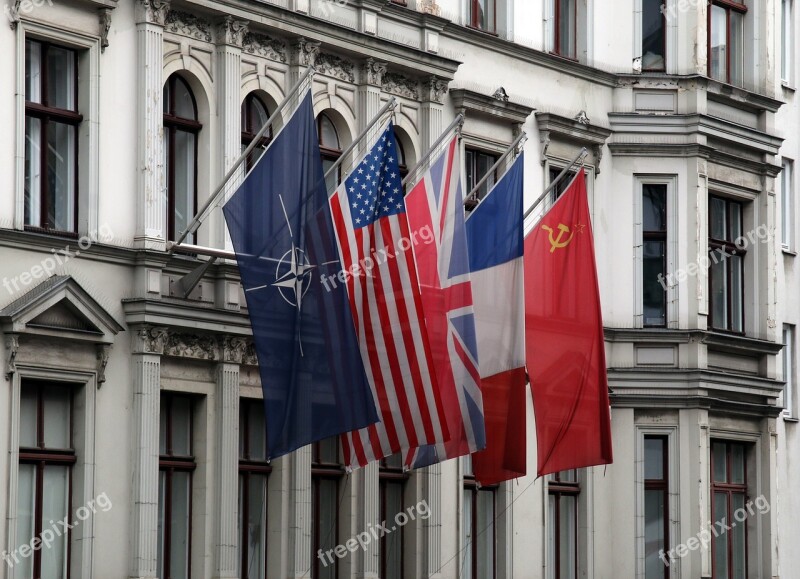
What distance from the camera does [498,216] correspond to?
30656 millimetres

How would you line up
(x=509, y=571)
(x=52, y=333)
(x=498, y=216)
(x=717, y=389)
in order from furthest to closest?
1. (x=717, y=389)
2. (x=509, y=571)
3. (x=498, y=216)
4. (x=52, y=333)

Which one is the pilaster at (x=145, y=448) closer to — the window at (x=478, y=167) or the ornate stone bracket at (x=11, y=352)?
the ornate stone bracket at (x=11, y=352)

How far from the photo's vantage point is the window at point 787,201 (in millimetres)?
42781

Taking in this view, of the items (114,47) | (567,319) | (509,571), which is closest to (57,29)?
(114,47)

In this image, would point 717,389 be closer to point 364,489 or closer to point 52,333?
point 364,489

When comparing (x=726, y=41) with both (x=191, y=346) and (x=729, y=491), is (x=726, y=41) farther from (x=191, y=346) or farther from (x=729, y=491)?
(x=191, y=346)

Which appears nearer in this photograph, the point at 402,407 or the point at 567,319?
the point at 402,407

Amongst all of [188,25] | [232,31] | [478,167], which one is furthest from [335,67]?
[478,167]

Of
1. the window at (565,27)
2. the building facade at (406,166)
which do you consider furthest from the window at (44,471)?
the window at (565,27)

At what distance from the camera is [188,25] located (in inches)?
1153

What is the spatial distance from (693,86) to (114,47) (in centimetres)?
1312

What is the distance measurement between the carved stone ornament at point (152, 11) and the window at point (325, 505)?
6.77 meters

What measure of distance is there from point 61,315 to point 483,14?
36.6ft

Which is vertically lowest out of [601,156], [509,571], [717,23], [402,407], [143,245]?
[509,571]
